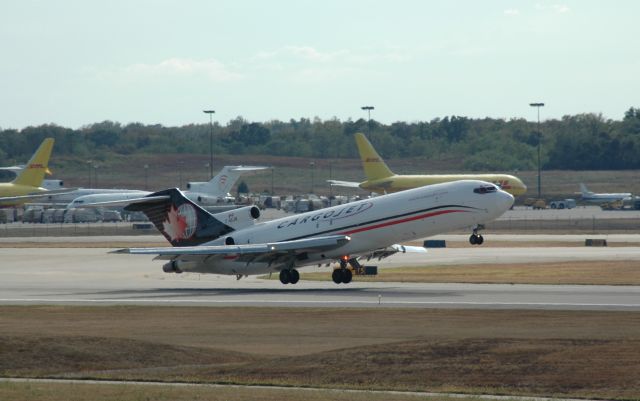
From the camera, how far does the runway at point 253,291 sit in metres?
47.9

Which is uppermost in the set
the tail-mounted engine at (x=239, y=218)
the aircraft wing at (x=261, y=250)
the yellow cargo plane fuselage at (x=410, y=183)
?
the yellow cargo plane fuselage at (x=410, y=183)

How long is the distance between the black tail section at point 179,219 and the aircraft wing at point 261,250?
1756 millimetres

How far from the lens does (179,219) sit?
5928 cm

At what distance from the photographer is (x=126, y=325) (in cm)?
4125

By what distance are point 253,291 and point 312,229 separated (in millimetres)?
4683

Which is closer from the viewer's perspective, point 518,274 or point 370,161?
point 518,274

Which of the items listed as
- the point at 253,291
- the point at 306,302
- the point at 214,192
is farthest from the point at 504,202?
the point at 214,192

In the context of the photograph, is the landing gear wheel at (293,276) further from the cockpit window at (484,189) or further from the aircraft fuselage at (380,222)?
the cockpit window at (484,189)

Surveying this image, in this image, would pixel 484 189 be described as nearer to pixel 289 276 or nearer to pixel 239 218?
pixel 289 276

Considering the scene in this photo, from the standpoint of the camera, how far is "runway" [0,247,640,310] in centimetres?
4794

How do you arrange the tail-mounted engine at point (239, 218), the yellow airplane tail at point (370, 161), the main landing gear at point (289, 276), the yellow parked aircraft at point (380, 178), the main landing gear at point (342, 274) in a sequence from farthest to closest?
the yellow airplane tail at point (370, 161) < the yellow parked aircraft at point (380, 178) < the tail-mounted engine at point (239, 218) < the main landing gear at point (342, 274) < the main landing gear at point (289, 276)

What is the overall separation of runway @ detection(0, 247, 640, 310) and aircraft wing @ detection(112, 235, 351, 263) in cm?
170

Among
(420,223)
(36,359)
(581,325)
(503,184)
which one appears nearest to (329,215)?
(420,223)

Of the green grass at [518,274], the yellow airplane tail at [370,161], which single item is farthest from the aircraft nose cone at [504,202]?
the yellow airplane tail at [370,161]
